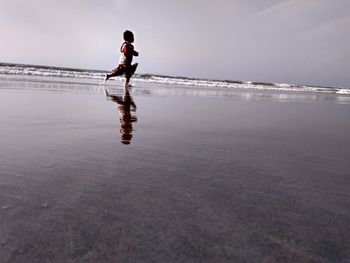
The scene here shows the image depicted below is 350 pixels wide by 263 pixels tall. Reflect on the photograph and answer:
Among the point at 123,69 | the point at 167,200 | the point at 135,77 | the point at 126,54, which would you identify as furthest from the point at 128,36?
the point at 135,77

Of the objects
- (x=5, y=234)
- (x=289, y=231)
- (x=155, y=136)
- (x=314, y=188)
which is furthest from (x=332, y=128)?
(x=5, y=234)

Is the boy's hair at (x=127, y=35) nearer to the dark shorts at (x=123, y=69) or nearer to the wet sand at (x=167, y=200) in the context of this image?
the dark shorts at (x=123, y=69)

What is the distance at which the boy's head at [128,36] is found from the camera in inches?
411

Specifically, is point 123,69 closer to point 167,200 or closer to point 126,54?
point 126,54

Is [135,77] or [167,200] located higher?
[135,77]

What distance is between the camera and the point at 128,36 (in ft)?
34.6

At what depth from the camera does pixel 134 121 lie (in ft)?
12.6

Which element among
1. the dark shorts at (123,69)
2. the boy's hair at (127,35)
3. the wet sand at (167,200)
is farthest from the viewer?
the dark shorts at (123,69)

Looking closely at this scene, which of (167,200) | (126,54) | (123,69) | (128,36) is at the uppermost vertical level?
(128,36)

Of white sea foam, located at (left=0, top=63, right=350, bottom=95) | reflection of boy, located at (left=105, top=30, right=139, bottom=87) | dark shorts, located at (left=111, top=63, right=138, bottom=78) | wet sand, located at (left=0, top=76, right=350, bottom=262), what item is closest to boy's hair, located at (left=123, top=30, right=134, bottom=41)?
reflection of boy, located at (left=105, top=30, right=139, bottom=87)

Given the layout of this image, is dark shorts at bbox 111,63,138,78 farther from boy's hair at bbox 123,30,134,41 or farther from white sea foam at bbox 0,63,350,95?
white sea foam at bbox 0,63,350,95

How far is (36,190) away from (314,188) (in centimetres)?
141

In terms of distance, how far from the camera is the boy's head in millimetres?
10448

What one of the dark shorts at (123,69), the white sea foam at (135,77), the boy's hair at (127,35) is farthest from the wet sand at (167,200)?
the white sea foam at (135,77)
